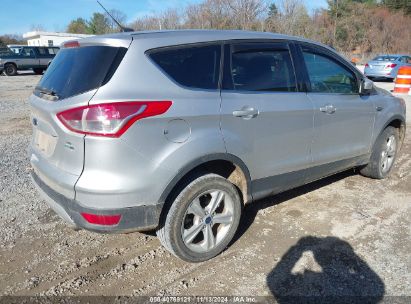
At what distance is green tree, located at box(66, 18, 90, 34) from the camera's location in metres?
73.7

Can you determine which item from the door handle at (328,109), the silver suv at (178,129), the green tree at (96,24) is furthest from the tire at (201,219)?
the green tree at (96,24)

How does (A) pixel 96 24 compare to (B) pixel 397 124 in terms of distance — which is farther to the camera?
(A) pixel 96 24

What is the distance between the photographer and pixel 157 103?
2.60 metres

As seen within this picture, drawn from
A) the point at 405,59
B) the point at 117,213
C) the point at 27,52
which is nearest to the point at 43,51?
the point at 27,52

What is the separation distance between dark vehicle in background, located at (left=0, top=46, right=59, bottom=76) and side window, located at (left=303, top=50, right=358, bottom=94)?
23.7m

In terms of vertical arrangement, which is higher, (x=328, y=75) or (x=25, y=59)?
(x=328, y=75)

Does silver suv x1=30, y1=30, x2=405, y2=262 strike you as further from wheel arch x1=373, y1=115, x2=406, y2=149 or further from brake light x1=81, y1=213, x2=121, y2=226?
wheel arch x1=373, y1=115, x2=406, y2=149

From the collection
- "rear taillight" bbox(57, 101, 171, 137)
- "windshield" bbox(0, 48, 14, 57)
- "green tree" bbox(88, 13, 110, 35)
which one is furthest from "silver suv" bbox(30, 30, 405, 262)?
"green tree" bbox(88, 13, 110, 35)

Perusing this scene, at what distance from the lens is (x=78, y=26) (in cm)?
7700

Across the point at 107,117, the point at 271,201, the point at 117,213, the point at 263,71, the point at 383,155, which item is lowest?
the point at 271,201

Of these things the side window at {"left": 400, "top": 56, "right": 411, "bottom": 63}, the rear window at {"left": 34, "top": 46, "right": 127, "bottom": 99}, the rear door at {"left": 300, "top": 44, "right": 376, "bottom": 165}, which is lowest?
the side window at {"left": 400, "top": 56, "right": 411, "bottom": 63}

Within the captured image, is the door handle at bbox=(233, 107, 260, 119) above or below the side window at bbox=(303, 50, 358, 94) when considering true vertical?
below

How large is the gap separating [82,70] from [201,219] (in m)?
1.49

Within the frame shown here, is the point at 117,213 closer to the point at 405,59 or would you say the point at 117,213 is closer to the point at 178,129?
the point at 178,129
